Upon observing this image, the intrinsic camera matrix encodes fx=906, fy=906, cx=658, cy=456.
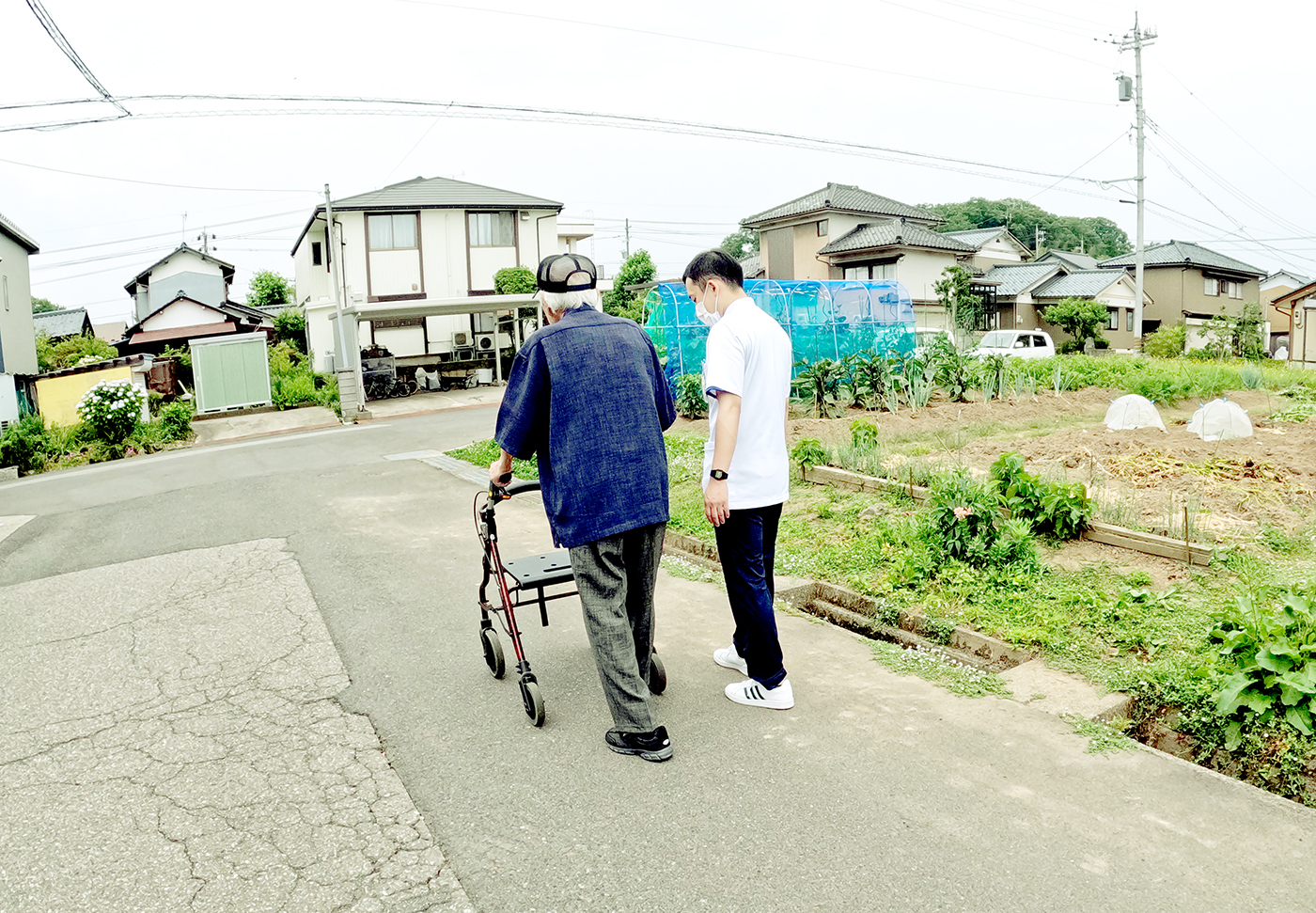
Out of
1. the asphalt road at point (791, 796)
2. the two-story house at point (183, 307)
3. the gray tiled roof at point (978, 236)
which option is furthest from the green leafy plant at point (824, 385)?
the gray tiled roof at point (978, 236)

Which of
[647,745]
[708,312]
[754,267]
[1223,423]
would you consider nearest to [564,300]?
[708,312]

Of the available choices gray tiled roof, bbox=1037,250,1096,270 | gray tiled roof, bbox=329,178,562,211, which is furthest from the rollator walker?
gray tiled roof, bbox=1037,250,1096,270

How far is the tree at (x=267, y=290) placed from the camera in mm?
46312

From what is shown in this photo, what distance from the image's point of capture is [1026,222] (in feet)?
238

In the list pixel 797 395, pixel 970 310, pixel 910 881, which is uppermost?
pixel 970 310

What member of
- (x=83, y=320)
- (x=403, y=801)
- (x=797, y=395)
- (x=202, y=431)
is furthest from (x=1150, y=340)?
(x=83, y=320)

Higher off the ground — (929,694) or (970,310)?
(970,310)

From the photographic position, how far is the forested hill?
70.2 metres

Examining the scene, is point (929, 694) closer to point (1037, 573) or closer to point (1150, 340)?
point (1037, 573)

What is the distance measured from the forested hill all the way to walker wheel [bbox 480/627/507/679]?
70.2 m

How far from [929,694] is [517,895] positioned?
215 centimetres

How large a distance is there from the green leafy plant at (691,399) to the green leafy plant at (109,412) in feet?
40.9

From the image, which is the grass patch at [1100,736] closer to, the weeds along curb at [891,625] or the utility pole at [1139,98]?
the weeds along curb at [891,625]

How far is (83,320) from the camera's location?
40344 mm
